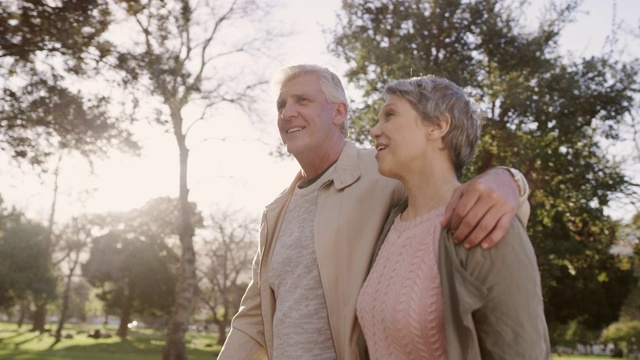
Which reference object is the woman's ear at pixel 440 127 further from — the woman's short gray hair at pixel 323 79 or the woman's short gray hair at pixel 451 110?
the woman's short gray hair at pixel 323 79

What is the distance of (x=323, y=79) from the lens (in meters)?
3.71

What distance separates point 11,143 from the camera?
1164cm

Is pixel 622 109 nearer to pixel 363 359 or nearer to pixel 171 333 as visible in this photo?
pixel 171 333

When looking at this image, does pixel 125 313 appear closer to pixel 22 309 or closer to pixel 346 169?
pixel 22 309

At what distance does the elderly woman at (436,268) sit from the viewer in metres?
1.96

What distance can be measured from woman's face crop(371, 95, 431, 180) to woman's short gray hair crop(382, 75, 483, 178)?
3cm

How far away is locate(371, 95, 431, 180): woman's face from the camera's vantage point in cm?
246

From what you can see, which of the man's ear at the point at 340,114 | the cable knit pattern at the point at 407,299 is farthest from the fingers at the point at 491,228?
the man's ear at the point at 340,114

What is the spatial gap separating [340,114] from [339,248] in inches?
40.6

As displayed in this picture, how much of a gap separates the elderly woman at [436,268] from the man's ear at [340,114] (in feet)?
3.45

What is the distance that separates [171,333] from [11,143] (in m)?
12.4

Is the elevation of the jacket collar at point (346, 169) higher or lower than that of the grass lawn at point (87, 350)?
higher

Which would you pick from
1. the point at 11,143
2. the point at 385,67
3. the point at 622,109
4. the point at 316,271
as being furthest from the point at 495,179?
the point at 622,109

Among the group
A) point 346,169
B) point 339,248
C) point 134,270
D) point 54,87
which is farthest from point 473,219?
point 134,270
